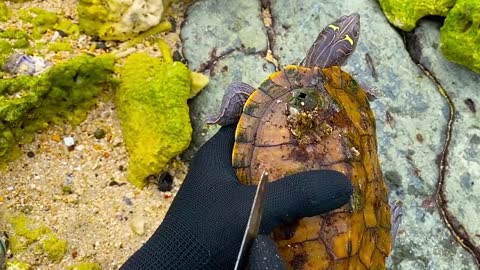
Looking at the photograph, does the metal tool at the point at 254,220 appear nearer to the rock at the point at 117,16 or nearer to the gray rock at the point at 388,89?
the gray rock at the point at 388,89

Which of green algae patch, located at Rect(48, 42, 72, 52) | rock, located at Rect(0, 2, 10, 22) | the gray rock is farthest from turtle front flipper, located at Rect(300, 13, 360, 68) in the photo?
rock, located at Rect(0, 2, 10, 22)

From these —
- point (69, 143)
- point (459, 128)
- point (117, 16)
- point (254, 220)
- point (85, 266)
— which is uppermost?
point (254, 220)

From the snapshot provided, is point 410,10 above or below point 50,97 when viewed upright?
above

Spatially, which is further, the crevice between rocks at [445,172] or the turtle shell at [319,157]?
the crevice between rocks at [445,172]

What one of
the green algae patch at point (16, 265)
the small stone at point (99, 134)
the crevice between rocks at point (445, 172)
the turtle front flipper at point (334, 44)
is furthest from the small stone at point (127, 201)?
the crevice between rocks at point (445, 172)

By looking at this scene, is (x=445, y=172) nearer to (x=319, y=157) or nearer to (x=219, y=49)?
(x=319, y=157)

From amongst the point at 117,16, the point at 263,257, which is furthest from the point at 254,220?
the point at 117,16
